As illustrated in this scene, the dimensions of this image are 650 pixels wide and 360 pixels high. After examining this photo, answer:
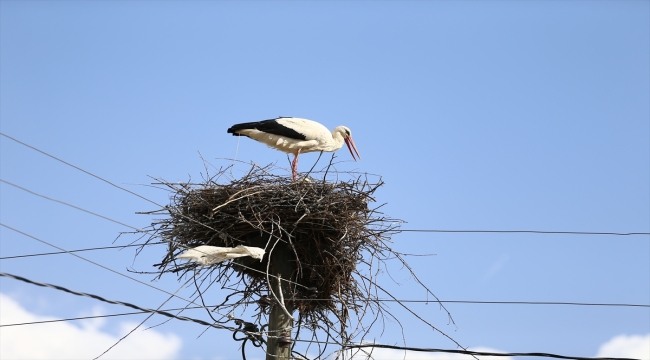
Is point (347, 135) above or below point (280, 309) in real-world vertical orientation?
above

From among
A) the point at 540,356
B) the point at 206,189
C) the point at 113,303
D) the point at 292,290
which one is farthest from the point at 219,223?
the point at 540,356

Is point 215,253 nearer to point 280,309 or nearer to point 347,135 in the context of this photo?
point 280,309

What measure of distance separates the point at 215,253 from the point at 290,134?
10.8 ft

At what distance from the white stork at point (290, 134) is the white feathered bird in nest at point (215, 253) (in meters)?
2.99

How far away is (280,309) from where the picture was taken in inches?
235

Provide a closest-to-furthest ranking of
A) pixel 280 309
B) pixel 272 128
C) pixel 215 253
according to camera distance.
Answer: pixel 215 253 → pixel 280 309 → pixel 272 128

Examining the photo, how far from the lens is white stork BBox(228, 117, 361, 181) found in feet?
28.4

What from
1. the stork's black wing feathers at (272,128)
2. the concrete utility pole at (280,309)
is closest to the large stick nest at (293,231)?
the concrete utility pole at (280,309)

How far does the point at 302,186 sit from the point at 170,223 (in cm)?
108

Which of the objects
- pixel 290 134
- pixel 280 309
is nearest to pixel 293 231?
pixel 280 309

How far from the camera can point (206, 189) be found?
6285 millimetres

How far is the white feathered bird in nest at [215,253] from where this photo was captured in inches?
216

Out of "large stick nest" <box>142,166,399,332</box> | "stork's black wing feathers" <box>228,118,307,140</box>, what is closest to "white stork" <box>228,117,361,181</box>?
"stork's black wing feathers" <box>228,118,307,140</box>

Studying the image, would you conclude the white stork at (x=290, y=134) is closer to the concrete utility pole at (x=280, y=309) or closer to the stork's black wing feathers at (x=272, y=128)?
the stork's black wing feathers at (x=272, y=128)
